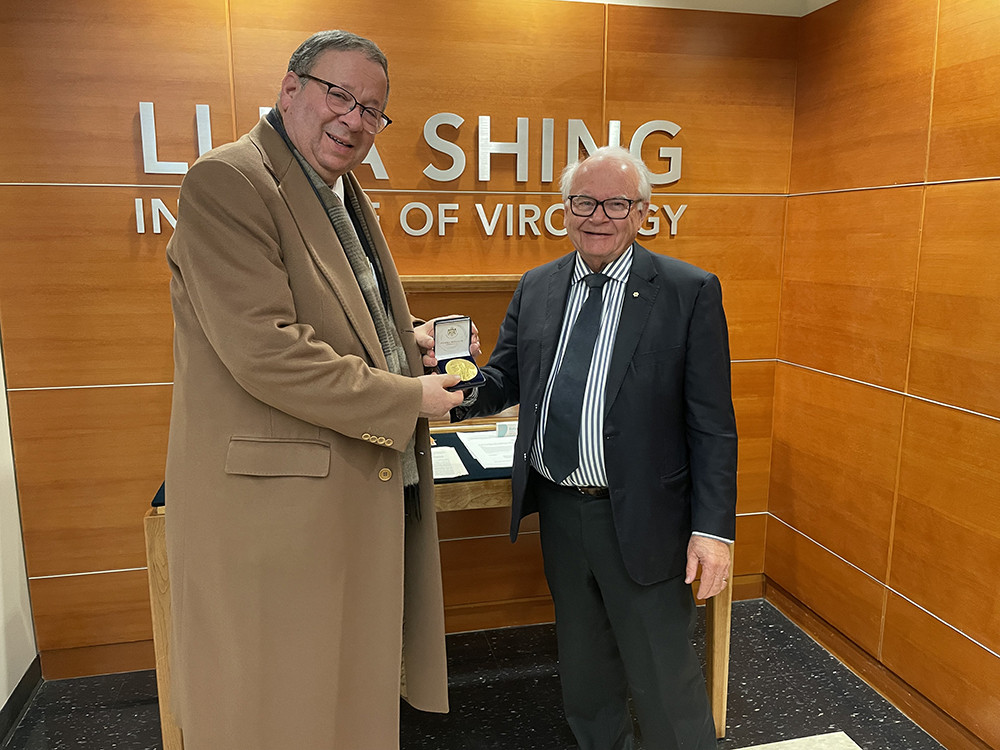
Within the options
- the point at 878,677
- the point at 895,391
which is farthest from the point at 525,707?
the point at 895,391

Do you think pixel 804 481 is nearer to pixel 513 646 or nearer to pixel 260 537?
pixel 513 646

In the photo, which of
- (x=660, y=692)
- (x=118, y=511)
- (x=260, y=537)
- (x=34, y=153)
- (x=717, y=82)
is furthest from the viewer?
(x=717, y=82)

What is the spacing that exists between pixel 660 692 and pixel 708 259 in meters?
1.94

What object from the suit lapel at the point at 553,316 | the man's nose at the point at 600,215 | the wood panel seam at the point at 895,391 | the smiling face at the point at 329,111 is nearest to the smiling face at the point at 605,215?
the man's nose at the point at 600,215

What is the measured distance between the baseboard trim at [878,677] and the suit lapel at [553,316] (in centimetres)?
190

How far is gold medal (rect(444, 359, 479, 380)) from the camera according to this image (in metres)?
1.95

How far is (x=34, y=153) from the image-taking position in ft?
9.04

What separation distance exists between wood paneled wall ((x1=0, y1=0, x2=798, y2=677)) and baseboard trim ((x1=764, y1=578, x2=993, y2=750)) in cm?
120

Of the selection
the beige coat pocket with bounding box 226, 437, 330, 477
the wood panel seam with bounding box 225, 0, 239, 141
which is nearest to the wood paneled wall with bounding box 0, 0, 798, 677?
the wood panel seam with bounding box 225, 0, 239, 141

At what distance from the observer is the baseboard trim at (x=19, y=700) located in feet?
8.84

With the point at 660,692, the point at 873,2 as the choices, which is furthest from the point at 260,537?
the point at 873,2

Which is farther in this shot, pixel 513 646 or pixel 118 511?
pixel 513 646

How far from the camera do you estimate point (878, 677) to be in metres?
2.95

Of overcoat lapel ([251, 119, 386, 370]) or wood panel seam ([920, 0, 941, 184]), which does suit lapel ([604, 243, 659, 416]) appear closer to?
overcoat lapel ([251, 119, 386, 370])
